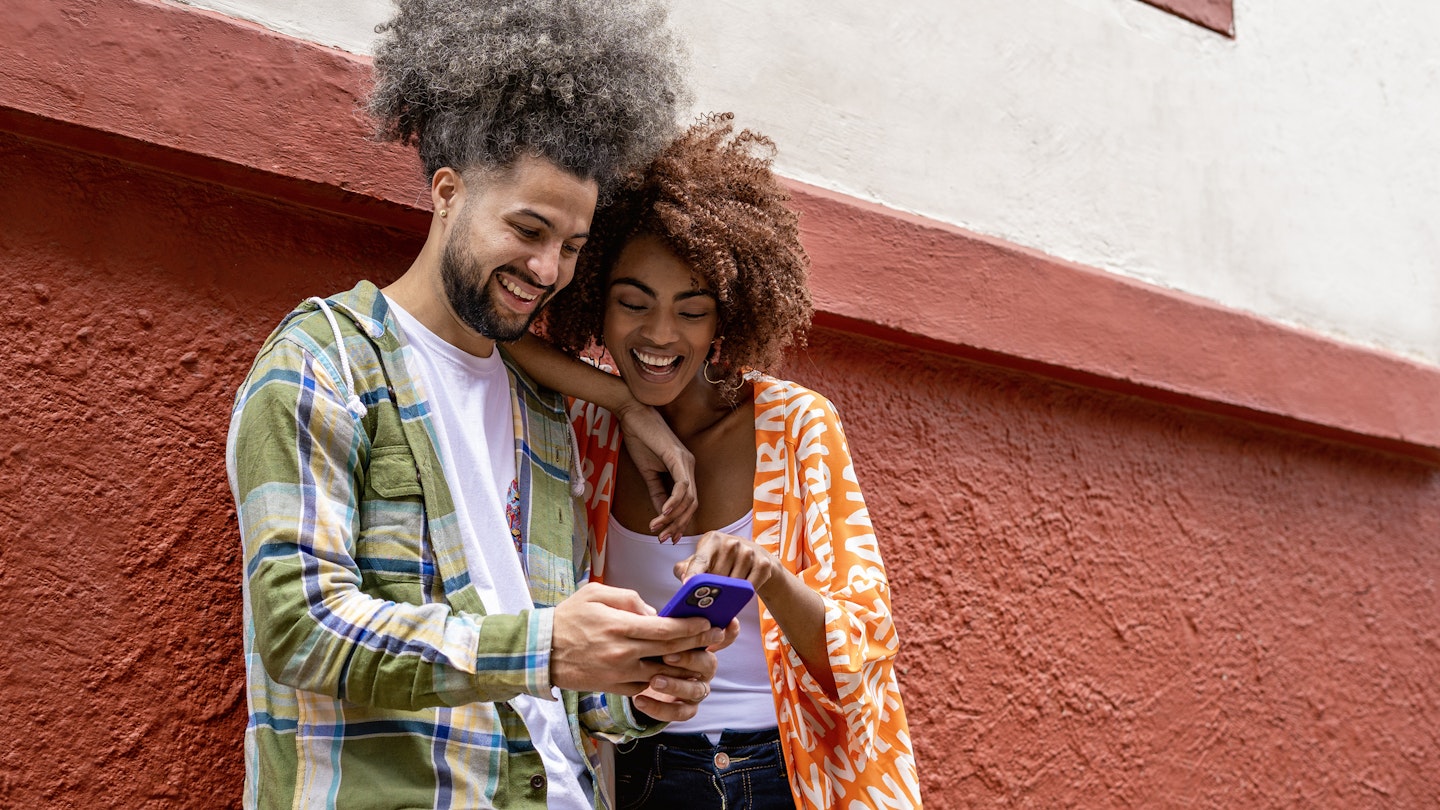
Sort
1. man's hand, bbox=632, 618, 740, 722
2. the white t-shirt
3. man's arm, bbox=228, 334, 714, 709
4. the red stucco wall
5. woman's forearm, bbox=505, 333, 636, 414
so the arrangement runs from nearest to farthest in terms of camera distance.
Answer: man's arm, bbox=228, 334, 714, 709, man's hand, bbox=632, 618, 740, 722, the white t-shirt, the red stucco wall, woman's forearm, bbox=505, 333, 636, 414

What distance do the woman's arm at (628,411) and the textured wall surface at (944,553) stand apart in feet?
1.50

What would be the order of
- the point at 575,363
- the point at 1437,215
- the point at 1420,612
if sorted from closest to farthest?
the point at 575,363 → the point at 1420,612 → the point at 1437,215

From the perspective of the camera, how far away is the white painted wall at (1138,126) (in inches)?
145

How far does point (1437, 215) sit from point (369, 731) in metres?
4.37

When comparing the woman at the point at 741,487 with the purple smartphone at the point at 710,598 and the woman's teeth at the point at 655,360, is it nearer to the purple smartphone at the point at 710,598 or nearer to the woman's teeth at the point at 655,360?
the woman's teeth at the point at 655,360

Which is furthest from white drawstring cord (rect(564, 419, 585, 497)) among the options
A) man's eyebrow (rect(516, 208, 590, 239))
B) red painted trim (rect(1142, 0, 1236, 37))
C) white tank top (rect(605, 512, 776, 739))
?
red painted trim (rect(1142, 0, 1236, 37))

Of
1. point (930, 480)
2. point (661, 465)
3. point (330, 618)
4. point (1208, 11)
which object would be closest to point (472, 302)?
point (661, 465)

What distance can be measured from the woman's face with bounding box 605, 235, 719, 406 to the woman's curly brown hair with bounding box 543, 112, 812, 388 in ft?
0.11

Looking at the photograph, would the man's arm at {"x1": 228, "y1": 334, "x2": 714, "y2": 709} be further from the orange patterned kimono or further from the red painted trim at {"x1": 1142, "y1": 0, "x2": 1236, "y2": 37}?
the red painted trim at {"x1": 1142, "y1": 0, "x2": 1236, "y2": 37}

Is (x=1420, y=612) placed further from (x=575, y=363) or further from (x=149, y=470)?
(x=149, y=470)

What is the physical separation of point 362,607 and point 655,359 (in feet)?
3.02

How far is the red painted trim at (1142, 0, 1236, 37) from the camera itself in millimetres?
4406

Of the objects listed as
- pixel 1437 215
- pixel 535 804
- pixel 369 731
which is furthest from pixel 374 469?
Answer: pixel 1437 215

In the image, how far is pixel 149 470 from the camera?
264 centimetres
